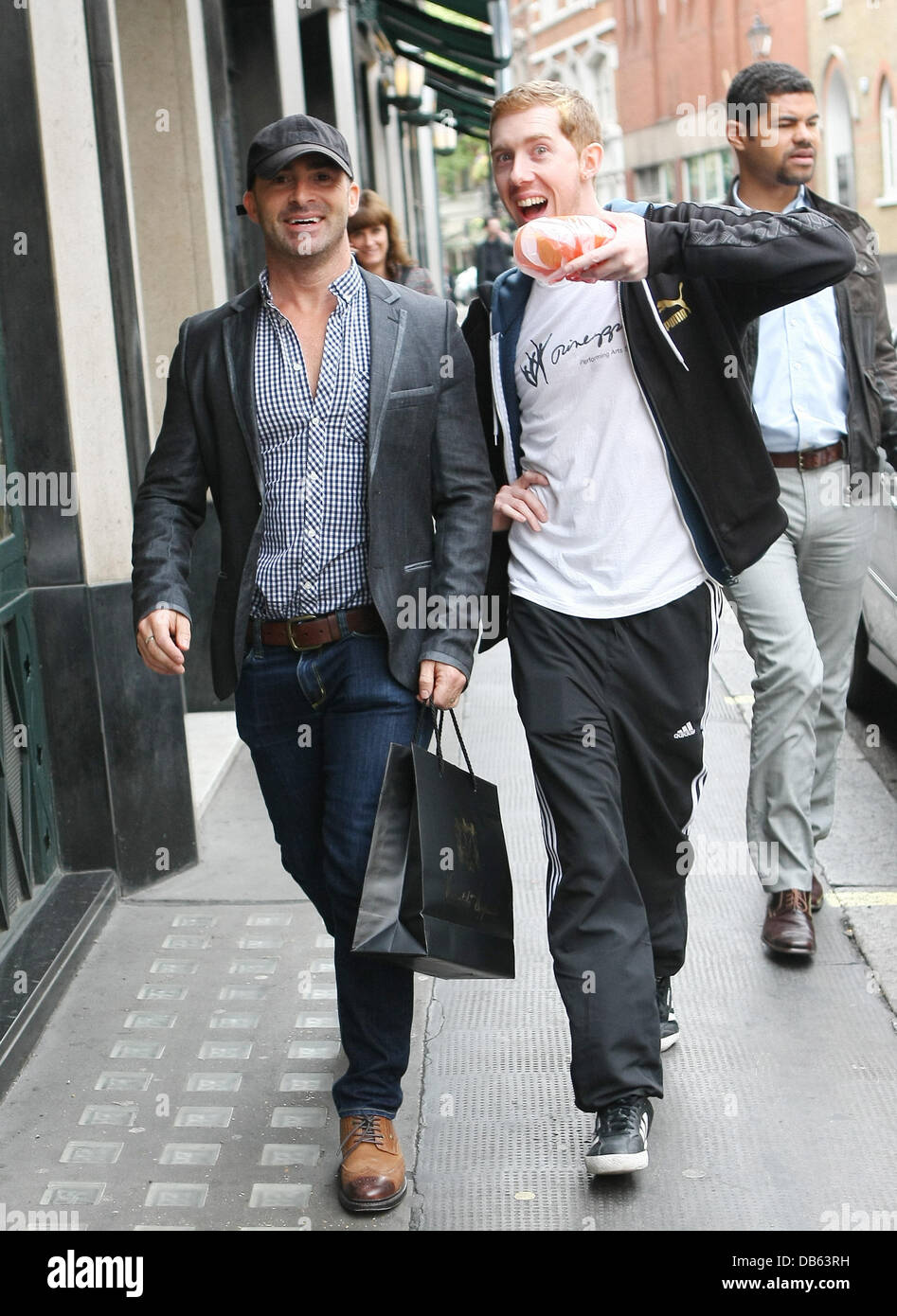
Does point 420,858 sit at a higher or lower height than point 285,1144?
higher

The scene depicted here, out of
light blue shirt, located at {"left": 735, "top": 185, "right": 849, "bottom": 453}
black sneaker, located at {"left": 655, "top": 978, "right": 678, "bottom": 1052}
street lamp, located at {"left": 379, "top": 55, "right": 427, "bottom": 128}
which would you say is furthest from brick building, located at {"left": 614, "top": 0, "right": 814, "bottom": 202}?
black sneaker, located at {"left": 655, "top": 978, "right": 678, "bottom": 1052}

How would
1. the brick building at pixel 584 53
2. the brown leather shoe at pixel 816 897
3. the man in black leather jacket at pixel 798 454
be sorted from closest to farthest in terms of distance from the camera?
1. the man in black leather jacket at pixel 798 454
2. the brown leather shoe at pixel 816 897
3. the brick building at pixel 584 53

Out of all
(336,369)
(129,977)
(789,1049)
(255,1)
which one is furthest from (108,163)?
(255,1)

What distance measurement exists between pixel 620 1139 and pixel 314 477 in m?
1.46

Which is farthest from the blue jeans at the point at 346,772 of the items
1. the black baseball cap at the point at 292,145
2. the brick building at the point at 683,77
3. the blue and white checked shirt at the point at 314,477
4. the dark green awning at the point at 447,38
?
the brick building at the point at 683,77

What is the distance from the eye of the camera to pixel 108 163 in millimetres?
5098

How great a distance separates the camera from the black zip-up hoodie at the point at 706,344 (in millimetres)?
3154

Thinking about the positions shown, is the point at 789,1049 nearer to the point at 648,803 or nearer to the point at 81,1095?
the point at 648,803

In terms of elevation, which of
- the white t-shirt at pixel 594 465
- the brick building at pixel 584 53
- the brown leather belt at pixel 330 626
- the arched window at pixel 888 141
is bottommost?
the brown leather belt at pixel 330 626

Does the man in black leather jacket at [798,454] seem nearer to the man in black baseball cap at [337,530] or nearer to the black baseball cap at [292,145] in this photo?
the man in black baseball cap at [337,530]

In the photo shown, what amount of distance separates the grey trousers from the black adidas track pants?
2.94 feet

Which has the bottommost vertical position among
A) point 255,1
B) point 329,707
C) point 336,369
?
point 329,707

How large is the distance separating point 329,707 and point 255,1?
729 cm

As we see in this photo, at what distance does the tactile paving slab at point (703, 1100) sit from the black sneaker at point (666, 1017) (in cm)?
3
